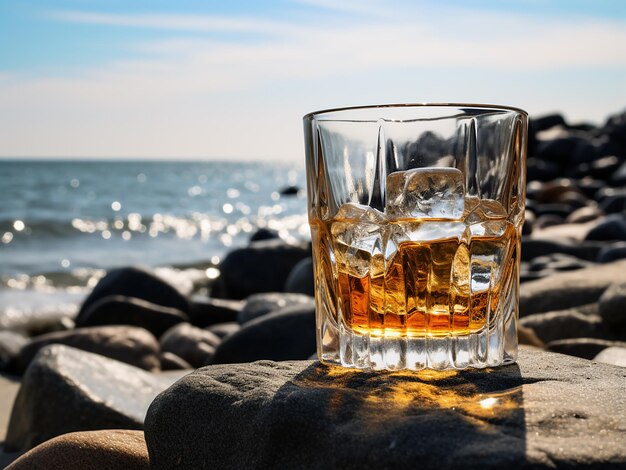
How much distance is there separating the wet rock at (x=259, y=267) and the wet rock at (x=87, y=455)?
6.90m

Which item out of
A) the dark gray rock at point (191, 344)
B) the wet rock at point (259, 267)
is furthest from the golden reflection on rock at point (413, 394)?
the wet rock at point (259, 267)

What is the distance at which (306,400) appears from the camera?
1558 mm

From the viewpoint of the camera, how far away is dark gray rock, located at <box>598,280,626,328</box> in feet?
12.1

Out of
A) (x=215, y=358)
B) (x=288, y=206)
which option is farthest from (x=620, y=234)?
(x=288, y=206)

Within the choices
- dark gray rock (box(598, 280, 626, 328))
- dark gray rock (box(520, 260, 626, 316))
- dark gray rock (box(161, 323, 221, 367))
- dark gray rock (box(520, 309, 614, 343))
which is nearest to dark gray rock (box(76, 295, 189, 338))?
dark gray rock (box(161, 323, 221, 367))

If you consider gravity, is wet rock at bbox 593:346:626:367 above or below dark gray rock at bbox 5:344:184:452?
above

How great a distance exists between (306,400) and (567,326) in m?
2.70

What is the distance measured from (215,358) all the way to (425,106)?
116 inches

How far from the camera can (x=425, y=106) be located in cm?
171

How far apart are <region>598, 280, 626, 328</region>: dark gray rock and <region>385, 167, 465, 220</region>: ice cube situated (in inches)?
87.7

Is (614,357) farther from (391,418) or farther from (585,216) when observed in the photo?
(585,216)

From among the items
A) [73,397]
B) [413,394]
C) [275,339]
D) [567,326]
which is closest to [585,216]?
[567,326]

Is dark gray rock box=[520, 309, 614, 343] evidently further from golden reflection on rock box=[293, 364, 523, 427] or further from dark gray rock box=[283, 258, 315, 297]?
dark gray rock box=[283, 258, 315, 297]

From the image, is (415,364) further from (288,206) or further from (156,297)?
(288,206)
